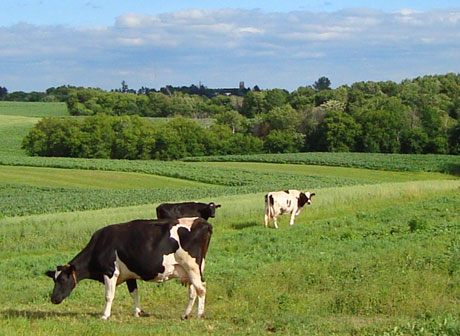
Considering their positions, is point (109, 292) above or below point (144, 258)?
below

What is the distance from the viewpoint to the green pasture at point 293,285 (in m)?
10.9

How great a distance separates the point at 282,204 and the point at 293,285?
37.6 ft

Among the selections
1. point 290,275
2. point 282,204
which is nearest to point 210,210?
point 282,204

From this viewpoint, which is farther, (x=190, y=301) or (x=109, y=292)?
(x=190, y=301)

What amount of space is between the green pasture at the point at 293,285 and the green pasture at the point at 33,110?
14739 centimetres

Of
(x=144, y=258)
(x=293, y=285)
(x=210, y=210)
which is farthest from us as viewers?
(x=210, y=210)

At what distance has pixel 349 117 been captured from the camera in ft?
338

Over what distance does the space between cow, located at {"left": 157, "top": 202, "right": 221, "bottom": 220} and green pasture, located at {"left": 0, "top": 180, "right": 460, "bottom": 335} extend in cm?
123

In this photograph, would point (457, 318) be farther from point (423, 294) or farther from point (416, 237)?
point (416, 237)

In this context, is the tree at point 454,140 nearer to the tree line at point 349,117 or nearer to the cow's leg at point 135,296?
the tree line at point 349,117

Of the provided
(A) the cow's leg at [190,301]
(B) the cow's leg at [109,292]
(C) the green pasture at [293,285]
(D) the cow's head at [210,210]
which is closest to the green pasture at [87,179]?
(C) the green pasture at [293,285]

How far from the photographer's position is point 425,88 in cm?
13538

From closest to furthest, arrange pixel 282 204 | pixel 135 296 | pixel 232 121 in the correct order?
pixel 135 296, pixel 282 204, pixel 232 121

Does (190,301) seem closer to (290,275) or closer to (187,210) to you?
(290,275)
